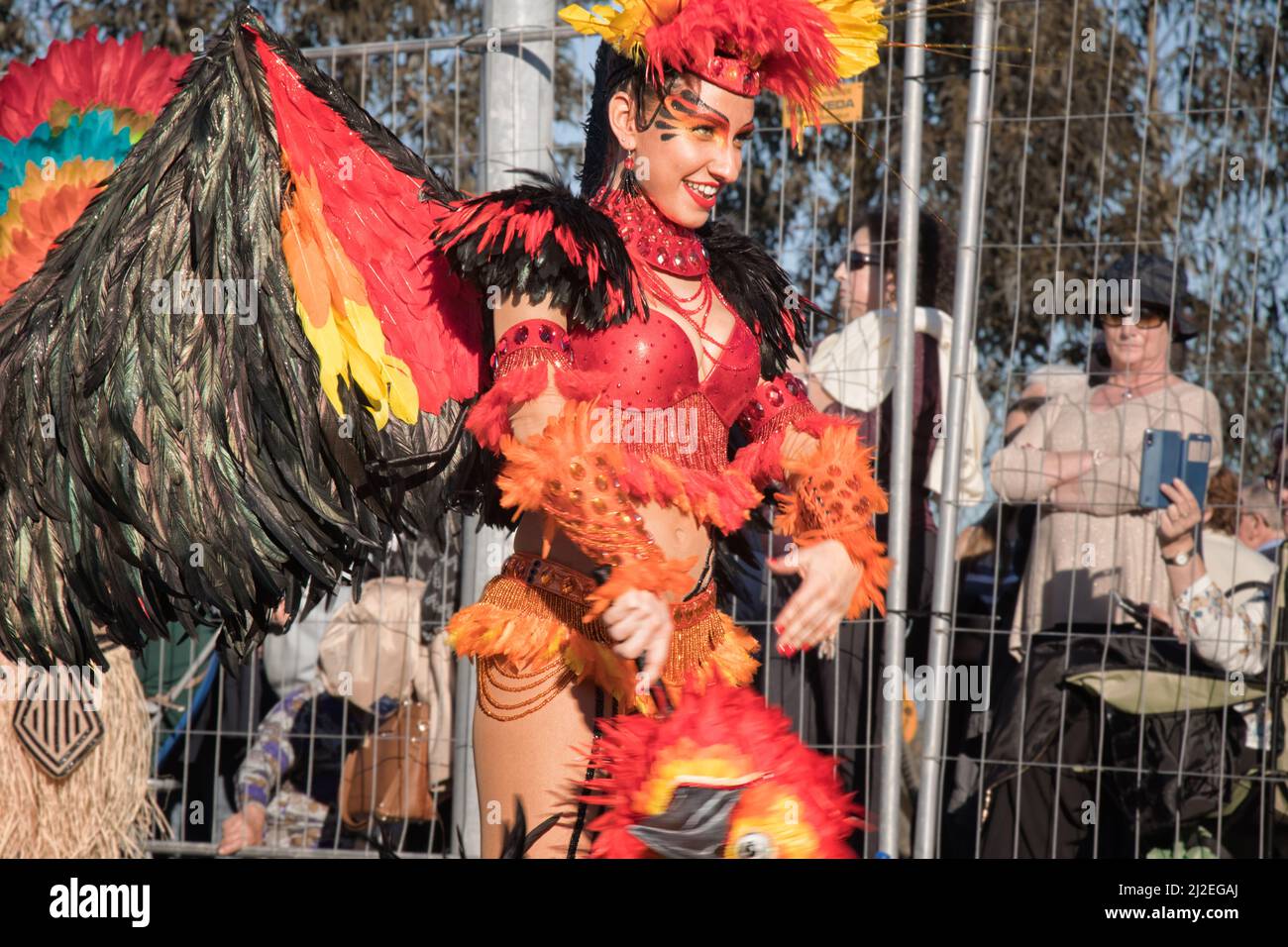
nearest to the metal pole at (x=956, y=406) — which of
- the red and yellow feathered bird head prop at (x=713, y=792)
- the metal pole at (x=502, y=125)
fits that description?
the metal pole at (x=502, y=125)

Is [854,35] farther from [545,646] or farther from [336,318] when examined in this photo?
[545,646]

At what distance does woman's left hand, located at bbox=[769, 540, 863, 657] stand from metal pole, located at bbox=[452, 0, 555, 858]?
4.78 ft

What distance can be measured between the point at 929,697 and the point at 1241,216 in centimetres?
160

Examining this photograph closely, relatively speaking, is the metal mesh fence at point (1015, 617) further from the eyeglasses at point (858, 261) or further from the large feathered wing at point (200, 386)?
the large feathered wing at point (200, 386)

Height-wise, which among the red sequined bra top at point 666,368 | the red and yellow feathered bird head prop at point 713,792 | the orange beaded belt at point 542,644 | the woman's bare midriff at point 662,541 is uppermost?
the red sequined bra top at point 666,368

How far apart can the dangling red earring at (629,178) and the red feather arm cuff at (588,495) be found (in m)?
0.46

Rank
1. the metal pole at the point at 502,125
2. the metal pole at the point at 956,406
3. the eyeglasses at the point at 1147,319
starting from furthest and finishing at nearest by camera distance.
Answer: the eyeglasses at the point at 1147,319, the metal pole at the point at 956,406, the metal pole at the point at 502,125

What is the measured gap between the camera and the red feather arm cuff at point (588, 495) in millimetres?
2217

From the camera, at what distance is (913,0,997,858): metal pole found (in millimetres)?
3916

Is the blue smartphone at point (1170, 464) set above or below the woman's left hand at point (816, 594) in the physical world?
above

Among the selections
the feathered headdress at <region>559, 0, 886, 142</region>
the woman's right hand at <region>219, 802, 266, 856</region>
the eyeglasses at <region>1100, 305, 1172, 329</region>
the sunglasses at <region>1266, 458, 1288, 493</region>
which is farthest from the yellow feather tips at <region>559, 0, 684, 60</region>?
the woman's right hand at <region>219, 802, 266, 856</region>

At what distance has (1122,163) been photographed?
7.68 metres

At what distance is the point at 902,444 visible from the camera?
4047mm
